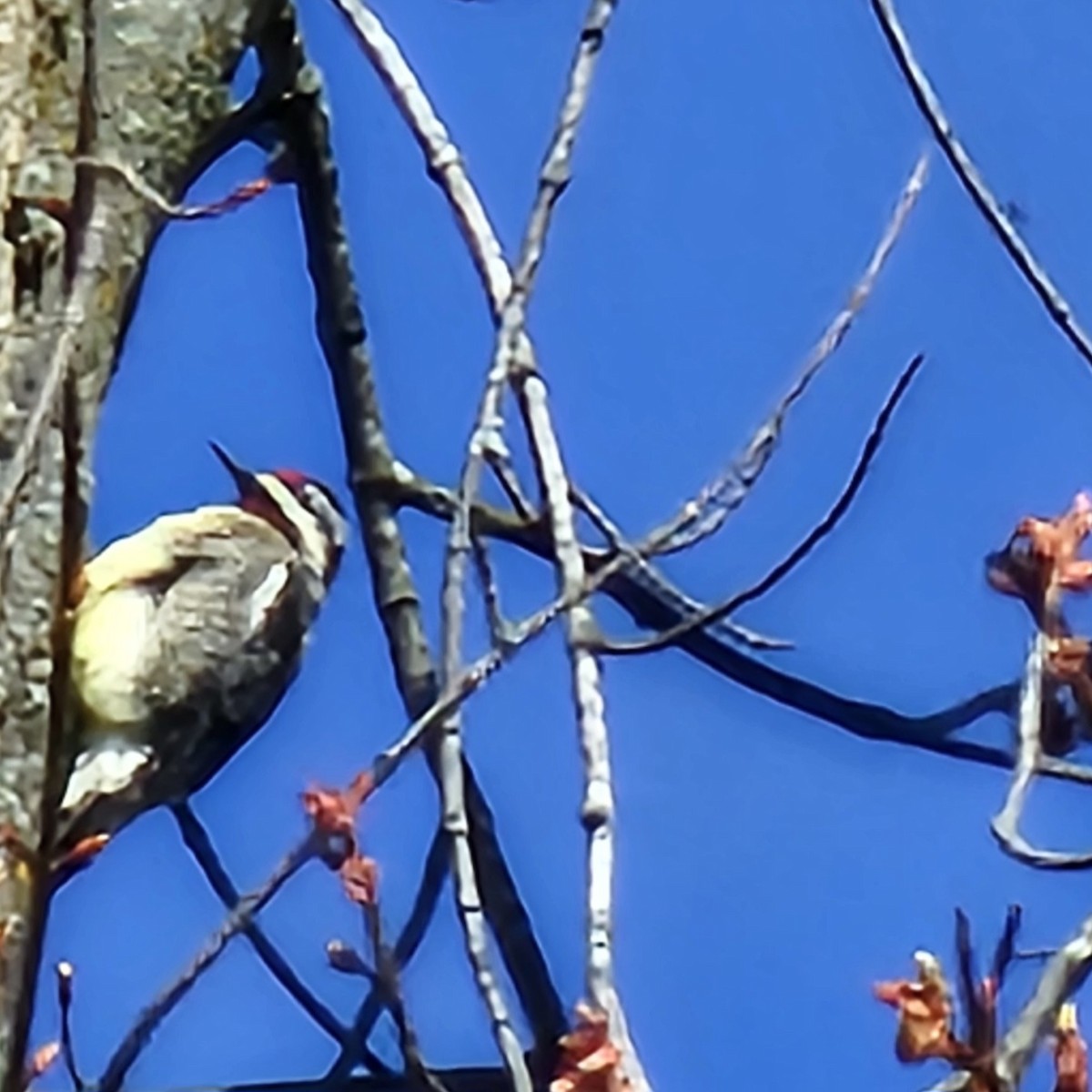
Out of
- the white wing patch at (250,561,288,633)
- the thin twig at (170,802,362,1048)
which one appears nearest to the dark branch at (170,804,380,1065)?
the thin twig at (170,802,362,1048)

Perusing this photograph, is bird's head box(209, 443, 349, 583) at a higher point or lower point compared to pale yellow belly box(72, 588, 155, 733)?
higher

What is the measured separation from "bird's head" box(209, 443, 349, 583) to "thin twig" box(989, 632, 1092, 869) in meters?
2.45

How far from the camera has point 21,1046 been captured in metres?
1.95

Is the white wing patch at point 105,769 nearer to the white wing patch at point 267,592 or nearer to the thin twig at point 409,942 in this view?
the thin twig at point 409,942

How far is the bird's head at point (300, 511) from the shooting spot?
5.08m

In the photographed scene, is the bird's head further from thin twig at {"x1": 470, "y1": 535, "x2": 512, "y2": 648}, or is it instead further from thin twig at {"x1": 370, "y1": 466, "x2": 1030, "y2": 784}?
thin twig at {"x1": 470, "y1": 535, "x2": 512, "y2": 648}

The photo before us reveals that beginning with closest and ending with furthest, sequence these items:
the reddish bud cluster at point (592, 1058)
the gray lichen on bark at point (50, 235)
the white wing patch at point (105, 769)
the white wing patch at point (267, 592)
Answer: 1. the reddish bud cluster at point (592, 1058)
2. the gray lichen on bark at point (50, 235)
3. the white wing patch at point (105, 769)
4. the white wing patch at point (267, 592)

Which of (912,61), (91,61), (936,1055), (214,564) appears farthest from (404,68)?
(214,564)

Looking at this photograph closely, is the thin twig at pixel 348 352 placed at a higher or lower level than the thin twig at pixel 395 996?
higher

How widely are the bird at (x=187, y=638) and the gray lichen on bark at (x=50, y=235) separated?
0.09 metres

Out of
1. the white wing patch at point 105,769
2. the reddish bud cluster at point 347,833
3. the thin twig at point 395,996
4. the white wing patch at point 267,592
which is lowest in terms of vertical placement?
the thin twig at point 395,996

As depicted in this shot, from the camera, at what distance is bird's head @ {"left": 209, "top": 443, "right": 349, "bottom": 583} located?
508cm

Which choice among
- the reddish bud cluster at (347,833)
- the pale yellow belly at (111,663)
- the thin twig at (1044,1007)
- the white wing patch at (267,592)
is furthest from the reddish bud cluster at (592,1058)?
the white wing patch at (267,592)

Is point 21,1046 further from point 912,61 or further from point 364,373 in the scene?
point 364,373
